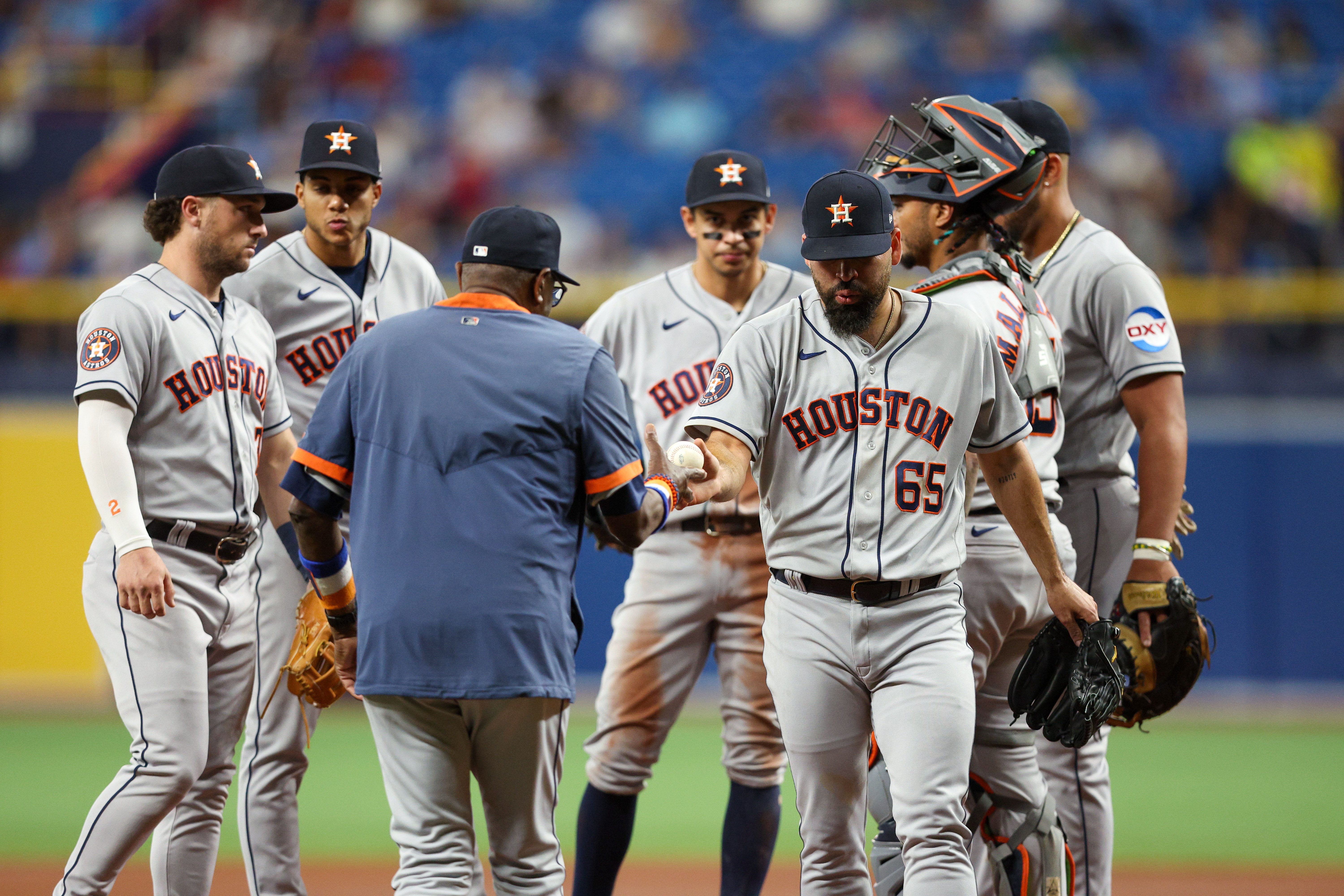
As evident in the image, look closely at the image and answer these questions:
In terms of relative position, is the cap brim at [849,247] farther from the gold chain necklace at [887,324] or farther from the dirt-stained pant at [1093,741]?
the dirt-stained pant at [1093,741]

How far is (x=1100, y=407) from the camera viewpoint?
4.50m

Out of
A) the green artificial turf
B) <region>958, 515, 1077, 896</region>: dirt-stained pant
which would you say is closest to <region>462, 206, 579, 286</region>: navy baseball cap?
<region>958, 515, 1077, 896</region>: dirt-stained pant

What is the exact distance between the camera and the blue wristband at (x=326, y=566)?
356cm

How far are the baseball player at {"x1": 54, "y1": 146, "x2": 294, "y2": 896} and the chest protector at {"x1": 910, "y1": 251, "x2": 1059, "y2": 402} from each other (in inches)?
77.4

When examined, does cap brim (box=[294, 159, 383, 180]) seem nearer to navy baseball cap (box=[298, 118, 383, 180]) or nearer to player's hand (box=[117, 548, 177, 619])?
navy baseball cap (box=[298, 118, 383, 180])

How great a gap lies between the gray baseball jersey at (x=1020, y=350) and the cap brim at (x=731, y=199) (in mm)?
986

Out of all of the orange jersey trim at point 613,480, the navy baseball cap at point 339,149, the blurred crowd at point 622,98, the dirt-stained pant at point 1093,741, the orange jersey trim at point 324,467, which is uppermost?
the blurred crowd at point 622,98

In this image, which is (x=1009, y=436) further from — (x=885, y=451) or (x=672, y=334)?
(x=672, y=334)

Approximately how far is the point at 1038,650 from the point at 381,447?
181 cm

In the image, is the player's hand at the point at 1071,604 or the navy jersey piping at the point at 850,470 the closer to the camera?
the navy jersey piping at the point at 850,470

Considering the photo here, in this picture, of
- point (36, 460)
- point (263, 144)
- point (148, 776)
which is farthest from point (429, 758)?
point (263, 144)

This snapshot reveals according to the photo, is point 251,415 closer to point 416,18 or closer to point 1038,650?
point 1038,650

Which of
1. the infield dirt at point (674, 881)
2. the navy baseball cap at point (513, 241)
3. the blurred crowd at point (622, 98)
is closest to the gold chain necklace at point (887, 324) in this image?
the navy baseball cap at point (513, 241)

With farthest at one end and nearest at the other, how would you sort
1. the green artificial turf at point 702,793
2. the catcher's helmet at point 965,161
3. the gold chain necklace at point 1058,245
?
the green artificial turf at point 702,793, the gold chain necklace at point 1058,245, the catcher's helmet at point 965,161
